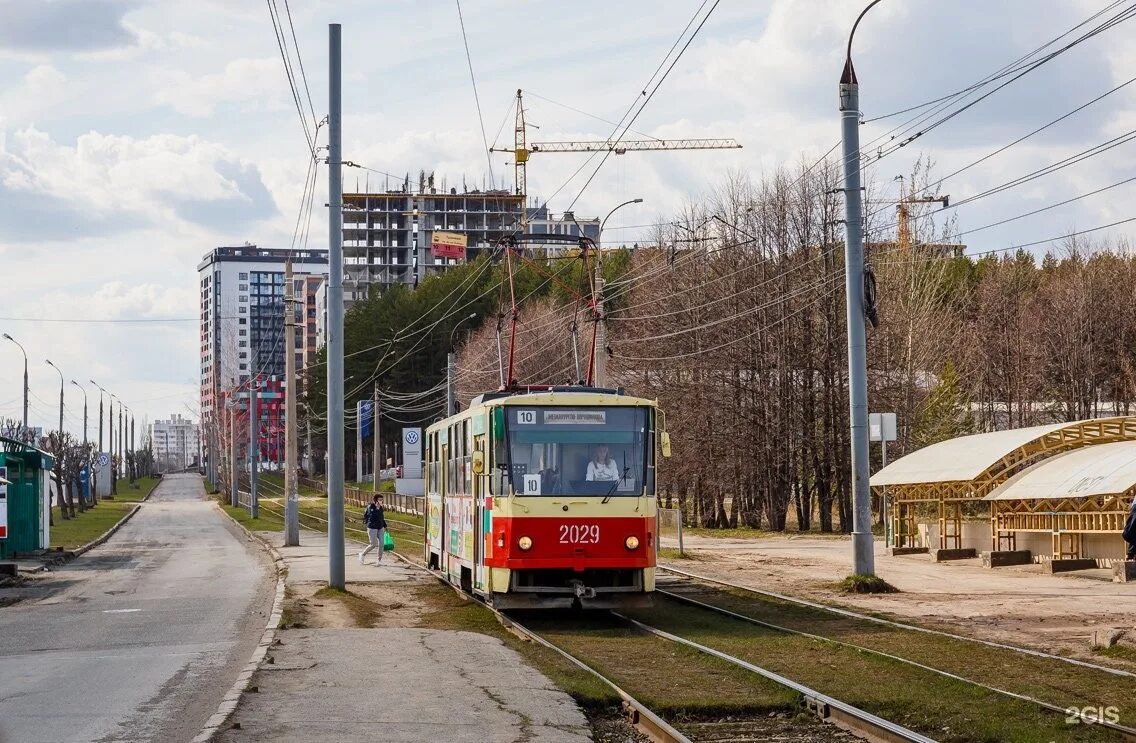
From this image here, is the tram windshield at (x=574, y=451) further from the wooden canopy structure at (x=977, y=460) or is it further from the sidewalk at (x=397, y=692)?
the wooden canopy structure at (x=977, y=460)

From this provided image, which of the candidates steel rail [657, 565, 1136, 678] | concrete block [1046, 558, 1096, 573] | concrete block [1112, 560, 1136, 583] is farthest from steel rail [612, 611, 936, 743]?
concrete block [1046, 558, 1096, 573]

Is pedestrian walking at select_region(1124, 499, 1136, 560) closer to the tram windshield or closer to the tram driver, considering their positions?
the tram windshield

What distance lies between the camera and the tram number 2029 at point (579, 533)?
1948cm

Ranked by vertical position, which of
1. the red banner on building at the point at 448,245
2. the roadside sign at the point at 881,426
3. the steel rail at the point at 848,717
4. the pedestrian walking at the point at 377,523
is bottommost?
the steel rail at the point at 848,717

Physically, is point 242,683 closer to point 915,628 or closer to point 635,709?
point 635,709

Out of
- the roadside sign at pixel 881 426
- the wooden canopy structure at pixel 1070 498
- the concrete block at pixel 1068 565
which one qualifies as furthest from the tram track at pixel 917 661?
the wooden canopy structure at pixel 1070 498

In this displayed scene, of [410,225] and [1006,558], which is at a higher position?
[410,225]

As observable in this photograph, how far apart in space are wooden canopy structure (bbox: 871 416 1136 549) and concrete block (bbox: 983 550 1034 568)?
59.7 inches

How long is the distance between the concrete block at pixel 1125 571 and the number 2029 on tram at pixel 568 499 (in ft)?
31.0

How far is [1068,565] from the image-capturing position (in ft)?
89.0

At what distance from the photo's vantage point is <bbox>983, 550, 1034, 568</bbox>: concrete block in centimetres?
2952

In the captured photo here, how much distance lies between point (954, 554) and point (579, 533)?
15389mm

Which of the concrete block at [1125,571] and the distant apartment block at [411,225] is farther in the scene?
the distant apartment block at [411,225]

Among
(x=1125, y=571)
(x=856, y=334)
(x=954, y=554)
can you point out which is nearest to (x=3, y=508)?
(x=856, y=334)
